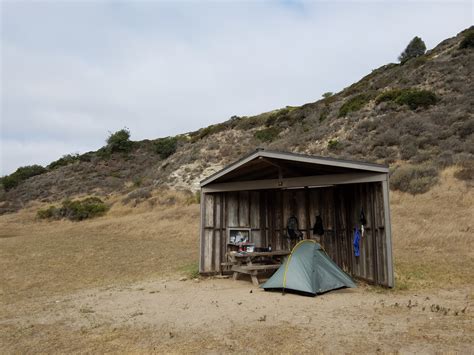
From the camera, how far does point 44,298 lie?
8672 millimetres

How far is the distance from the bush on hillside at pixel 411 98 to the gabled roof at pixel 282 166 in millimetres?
16733

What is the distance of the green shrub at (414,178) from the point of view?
1495 centimetres

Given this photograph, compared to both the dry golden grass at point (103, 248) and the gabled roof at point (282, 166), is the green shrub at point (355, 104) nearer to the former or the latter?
the dry golden grass at point (103, 248)

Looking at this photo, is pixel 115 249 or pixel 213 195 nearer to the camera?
pixel 213 195

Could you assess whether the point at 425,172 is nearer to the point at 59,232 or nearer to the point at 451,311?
the point at 451,311

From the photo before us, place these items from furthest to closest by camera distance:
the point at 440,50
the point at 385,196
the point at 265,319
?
1. the point at 440,50
2. the point at 385,196
3. the point at 265,319

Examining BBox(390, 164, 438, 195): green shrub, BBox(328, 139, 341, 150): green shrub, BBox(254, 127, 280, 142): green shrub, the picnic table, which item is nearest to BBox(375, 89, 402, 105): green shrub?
BBox(328, 139, 341, 150): green shrub

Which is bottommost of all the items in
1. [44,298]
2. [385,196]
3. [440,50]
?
[44,298]

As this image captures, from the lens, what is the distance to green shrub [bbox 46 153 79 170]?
45.1 meters

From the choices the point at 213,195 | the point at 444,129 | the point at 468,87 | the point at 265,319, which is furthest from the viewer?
the point at 468,87

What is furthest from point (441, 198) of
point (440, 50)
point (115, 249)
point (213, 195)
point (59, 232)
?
point (440, 50)

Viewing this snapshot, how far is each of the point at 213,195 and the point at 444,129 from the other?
1502cm

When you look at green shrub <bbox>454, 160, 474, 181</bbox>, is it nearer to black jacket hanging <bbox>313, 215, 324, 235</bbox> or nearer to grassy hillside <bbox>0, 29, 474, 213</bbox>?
grassy hillside <bbox>0, 29, 474, 213</bbox>

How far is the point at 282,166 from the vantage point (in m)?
10.1
